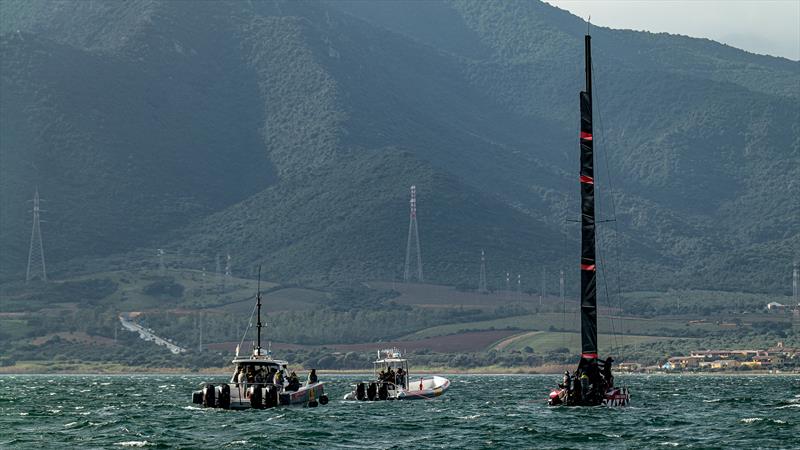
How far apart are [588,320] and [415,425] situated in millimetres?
15582

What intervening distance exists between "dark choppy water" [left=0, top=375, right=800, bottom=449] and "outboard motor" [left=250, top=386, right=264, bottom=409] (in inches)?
49.6

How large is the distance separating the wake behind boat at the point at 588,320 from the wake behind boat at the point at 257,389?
2283cm

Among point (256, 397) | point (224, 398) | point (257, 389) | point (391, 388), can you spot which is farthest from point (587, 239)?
point (391, 388)

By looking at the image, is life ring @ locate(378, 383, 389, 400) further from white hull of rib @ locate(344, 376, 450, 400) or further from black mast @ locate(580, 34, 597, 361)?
black mast @ locate(580, 34, 597, 361)

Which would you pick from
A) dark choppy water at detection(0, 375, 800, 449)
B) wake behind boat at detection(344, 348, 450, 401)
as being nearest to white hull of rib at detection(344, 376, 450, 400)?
wake behind boat at detection(344, 348, 450, 401)

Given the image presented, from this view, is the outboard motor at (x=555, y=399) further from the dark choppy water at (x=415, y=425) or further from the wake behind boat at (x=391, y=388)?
the wake behind boat at (x=391, y=388)

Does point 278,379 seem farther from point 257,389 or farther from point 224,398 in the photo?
point 224,398

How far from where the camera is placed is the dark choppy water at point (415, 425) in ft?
333

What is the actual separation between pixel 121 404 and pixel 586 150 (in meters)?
53.7

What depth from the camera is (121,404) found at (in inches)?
6171

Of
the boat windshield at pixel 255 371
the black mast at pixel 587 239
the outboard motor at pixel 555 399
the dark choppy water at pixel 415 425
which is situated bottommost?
the dark choppy water at pixel 415 425

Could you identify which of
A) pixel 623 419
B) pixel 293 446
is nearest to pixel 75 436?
pixel 293 446

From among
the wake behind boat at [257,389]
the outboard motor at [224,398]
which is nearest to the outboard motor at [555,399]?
the wake behind boat at [257,389]

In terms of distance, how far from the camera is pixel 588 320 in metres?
124
